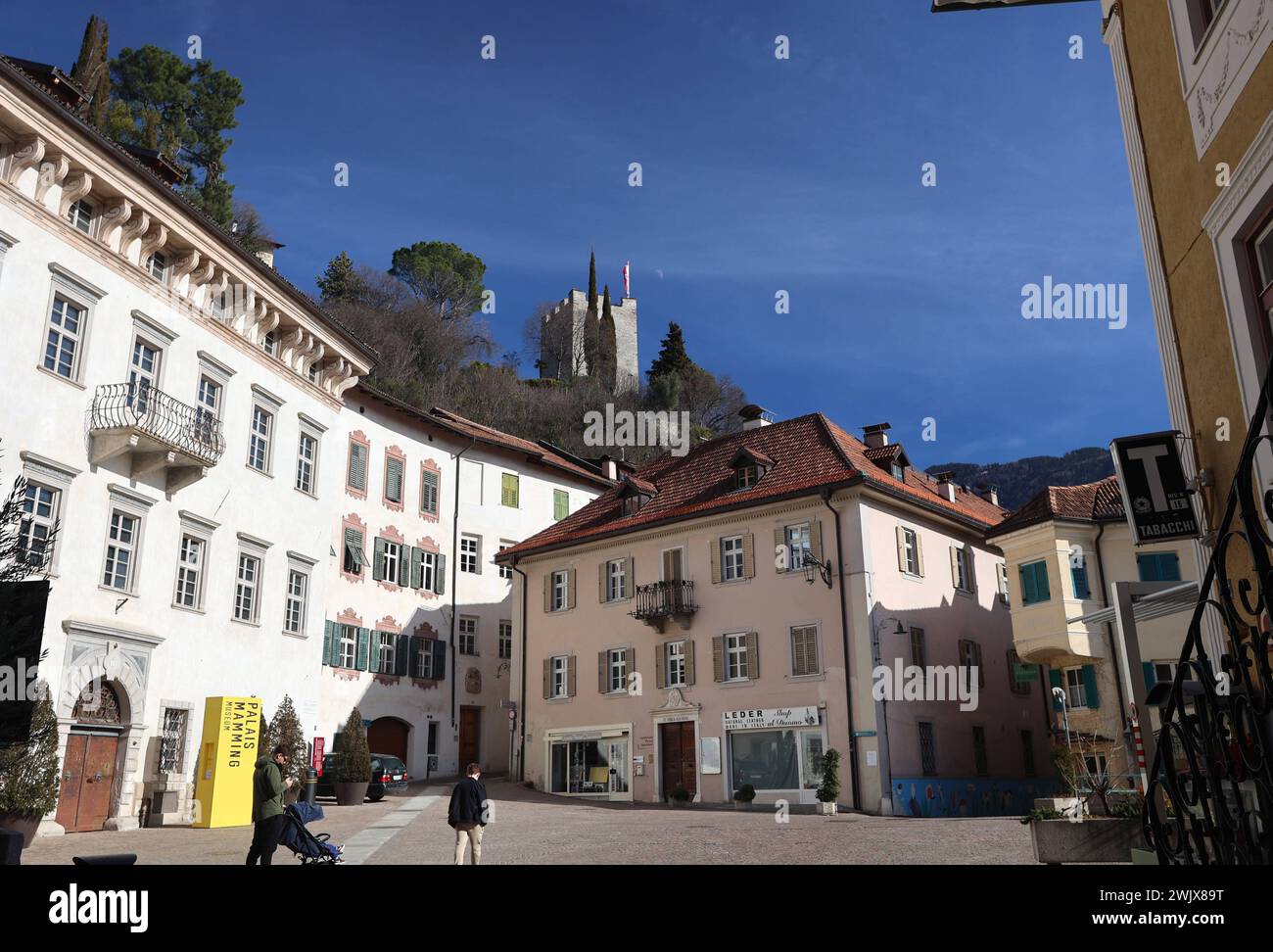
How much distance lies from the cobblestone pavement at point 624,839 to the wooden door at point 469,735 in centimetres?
1232

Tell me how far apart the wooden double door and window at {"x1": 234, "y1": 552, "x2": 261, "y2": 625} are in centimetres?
536

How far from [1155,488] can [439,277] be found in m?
74.3

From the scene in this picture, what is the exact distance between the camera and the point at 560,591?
3806 centimetres

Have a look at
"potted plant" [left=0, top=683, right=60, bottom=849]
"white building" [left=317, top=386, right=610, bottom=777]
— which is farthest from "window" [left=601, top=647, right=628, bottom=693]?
"potted plant" [left=0, top=683, right=60, bottom=849]

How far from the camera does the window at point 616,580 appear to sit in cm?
3594

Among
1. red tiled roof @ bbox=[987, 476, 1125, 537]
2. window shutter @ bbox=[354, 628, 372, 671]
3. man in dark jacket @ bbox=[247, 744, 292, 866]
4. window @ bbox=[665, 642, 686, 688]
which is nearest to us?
man in dark jacket @ bbox=[247, 744, 292, 866]

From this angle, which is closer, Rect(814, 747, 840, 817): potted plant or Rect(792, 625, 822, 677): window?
Rect(814, 747, 840, 817): potted plant

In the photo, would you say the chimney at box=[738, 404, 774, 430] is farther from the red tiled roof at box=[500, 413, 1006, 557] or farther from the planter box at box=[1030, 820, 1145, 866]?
the planter box at box=[1030, 820, 1145, 866]

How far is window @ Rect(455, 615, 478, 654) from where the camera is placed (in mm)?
41250

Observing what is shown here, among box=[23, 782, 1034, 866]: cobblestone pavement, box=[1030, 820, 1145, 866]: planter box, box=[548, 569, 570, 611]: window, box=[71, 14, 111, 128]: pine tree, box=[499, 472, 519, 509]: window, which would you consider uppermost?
box=[71, 14, 111, 128]: pine tree

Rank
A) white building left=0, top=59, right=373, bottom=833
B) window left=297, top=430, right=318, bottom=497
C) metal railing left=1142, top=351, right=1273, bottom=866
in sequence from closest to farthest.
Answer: metal railing left=1142, top=351, right=1273, bottom=866, white building left=0, top=59, right=373, bottom=833, window left=297, top=430, right=318, bottom=497

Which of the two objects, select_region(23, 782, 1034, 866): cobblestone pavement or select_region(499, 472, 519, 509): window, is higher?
select_region(499, 472, 519, 509): window

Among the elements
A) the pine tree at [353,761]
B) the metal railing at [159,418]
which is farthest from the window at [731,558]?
the metal railing at [159,418]
